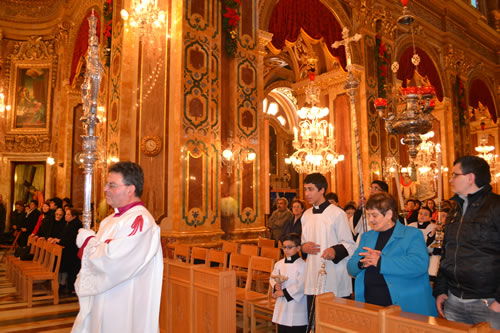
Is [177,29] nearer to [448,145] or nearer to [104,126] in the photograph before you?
[104,126]

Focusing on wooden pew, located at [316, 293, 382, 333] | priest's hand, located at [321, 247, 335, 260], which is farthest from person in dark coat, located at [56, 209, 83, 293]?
wooden pew, located at [316, 293, 382, 333]

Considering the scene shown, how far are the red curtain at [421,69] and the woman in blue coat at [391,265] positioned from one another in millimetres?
11919

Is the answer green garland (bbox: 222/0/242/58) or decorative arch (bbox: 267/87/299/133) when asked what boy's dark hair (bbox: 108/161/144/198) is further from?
decorative arch (bbox: 267/87/299/133)

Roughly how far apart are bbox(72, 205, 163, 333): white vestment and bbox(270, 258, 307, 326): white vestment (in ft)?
4.66

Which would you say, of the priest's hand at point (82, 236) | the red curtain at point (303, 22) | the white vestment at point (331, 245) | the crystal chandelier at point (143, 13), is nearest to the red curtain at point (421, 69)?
the red curtain at point (303, 22)

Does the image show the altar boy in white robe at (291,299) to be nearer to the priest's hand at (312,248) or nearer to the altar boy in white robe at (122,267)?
the priest's hand at (312,248)

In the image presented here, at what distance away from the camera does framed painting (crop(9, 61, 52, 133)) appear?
15680 mm

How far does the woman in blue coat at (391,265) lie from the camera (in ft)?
8.94

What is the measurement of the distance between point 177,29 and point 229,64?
139cm

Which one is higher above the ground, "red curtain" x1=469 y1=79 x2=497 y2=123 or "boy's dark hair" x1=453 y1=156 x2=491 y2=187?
"red curtain" x1=469 y1=79 x2=497 y2=123

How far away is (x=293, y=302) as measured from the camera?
12.4 ft

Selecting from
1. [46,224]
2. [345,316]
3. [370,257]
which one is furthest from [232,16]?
[345,316]

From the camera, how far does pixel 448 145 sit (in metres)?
15.9

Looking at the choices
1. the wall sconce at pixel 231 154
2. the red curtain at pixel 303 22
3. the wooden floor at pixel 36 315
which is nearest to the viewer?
the wooden floor at pixel 36 315
